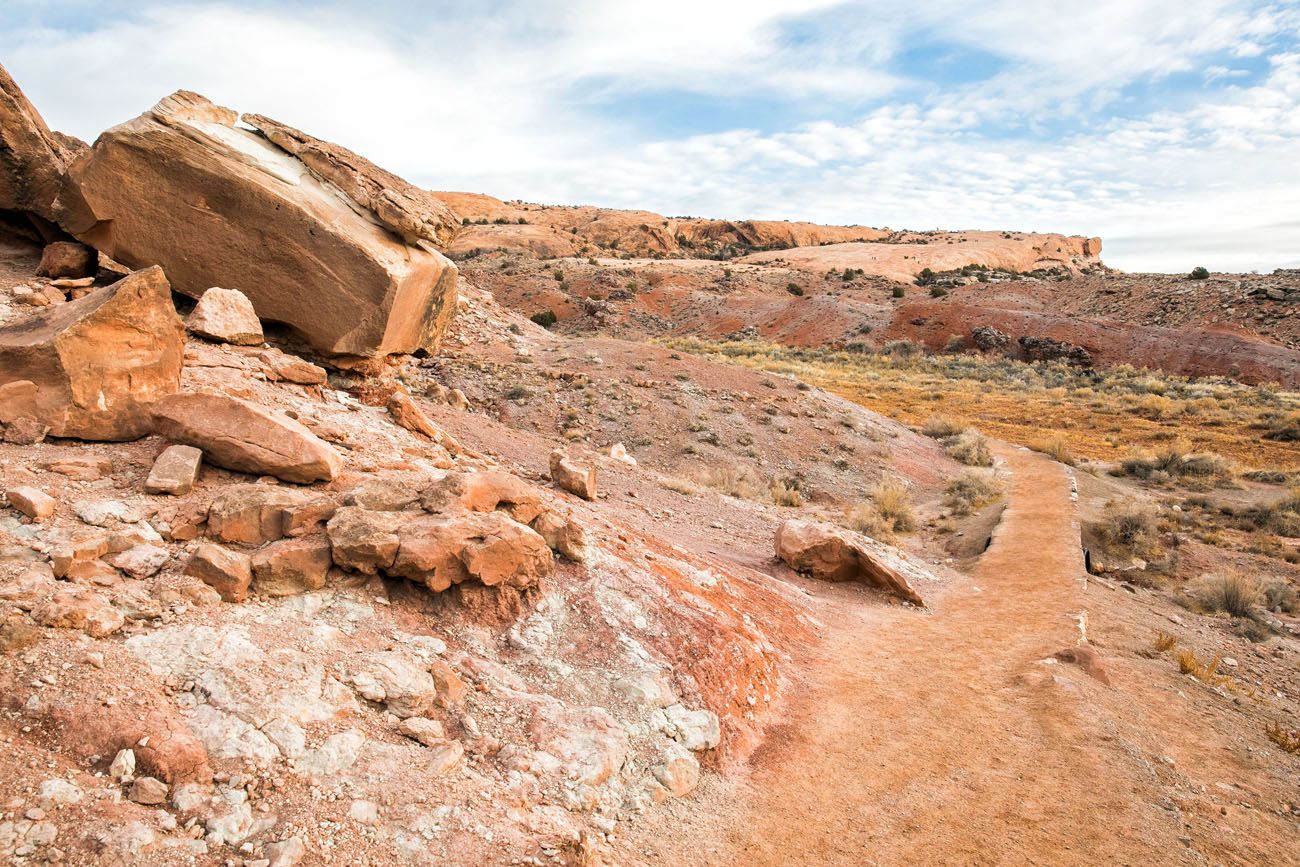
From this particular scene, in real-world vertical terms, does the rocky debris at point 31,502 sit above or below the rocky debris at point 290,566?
above

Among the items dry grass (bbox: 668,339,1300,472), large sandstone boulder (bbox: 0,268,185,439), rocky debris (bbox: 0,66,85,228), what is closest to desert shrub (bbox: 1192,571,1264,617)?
dry grass (bbox: 668,339,1300,472)

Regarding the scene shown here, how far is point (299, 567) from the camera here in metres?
5.25

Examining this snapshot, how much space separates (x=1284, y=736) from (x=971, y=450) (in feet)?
50.6

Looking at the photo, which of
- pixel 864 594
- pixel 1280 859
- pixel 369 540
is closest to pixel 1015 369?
pixel 864 594

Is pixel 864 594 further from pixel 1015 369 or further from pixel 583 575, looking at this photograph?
pixel 1015 369

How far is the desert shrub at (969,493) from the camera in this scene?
1688 cm

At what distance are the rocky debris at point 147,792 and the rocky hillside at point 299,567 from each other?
21 mm

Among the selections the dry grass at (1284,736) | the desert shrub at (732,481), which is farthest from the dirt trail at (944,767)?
the desert shrub at (732,481)

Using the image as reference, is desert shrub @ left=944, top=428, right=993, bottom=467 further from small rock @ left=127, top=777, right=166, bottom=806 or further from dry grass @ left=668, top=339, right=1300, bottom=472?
small rock @ left=127, top=777, right=166, bottom=806

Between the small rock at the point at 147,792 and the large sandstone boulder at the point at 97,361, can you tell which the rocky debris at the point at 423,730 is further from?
the large sandstone boulder at the point at 97,361

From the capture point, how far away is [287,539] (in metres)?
5.46

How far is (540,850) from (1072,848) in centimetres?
376

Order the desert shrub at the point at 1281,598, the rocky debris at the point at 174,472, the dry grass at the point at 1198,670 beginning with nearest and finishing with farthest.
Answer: the rocky debris at the point at 174,472
the dry grass at the point at 1198,670
the desert shrub at the point at 1281,598

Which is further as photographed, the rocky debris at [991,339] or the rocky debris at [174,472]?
the rocky debris at [991,339]
